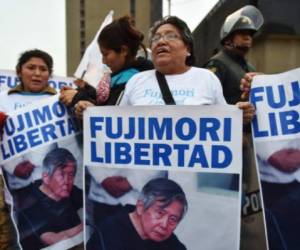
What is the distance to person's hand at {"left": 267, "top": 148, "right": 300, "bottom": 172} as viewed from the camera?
2.72m

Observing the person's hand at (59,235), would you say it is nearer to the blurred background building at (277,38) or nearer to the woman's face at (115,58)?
the woman's face at (115,58)

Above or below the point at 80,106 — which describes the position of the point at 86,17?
above

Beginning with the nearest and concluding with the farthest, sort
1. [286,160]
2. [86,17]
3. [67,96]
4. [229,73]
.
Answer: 1. [286,160]
2. [67,96]
3. [229,73]
4. [86,17]

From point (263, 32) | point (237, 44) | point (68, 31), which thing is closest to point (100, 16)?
point (68, 31)

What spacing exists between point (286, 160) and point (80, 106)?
116cm

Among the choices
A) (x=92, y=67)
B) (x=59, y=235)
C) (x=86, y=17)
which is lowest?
(x=59, y=235)

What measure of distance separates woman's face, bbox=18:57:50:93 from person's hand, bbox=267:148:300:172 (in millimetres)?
1882

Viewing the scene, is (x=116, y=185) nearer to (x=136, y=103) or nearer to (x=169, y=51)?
(x=136, y=103)

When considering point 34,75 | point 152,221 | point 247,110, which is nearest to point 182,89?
point 247,110

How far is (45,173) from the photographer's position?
3.40m

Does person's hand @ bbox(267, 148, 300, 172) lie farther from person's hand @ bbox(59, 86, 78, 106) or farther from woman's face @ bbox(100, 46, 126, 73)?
person's hand @ bbox(59, 86, 78, 106)

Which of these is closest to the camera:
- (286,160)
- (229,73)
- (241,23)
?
(286,160)

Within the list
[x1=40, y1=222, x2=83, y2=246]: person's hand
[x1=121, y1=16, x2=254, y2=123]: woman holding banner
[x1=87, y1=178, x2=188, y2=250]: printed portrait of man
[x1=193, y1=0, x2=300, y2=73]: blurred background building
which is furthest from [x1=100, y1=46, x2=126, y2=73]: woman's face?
[x1=193, y1=0, x2=300, y2=73]: blurred background building

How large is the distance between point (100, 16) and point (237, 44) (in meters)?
69.4
